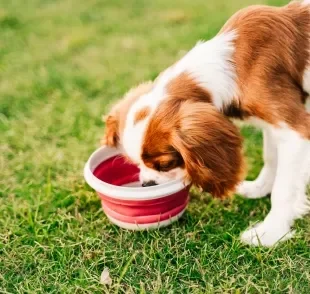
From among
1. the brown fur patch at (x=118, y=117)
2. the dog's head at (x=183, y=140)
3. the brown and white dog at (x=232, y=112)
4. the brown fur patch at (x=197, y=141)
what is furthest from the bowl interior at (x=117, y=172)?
the brown fur patch at (x=197, y=141)

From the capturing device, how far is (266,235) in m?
3.27

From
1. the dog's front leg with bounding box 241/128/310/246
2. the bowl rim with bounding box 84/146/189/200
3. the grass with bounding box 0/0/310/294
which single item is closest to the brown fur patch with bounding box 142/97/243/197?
the bowl rim with bounding box 84/146/189/200

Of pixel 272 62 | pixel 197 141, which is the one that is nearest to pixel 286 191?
pixel 197 141

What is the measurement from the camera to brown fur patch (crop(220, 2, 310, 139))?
311cm

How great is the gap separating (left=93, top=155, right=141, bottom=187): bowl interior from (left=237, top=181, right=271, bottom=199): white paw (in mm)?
713

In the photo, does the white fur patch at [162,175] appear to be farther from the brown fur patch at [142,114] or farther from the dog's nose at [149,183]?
the brown fur patch at [142,114]

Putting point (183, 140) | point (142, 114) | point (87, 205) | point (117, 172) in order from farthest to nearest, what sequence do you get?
point (117, 172), point (87, 205), point (142, 114), point (183, 140)

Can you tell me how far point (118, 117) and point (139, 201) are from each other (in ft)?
1.76

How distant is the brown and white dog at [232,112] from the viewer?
3.04 metres

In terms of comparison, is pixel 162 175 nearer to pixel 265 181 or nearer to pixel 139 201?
pixel 139 201

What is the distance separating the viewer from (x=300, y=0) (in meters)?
3.58

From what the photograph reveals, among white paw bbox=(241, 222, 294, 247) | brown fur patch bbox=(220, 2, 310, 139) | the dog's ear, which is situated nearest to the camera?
the dog's ear

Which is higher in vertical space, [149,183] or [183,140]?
[183,140]

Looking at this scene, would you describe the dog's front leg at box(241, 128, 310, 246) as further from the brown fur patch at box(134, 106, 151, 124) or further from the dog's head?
the brown fur patch at box(134, 106, 151, 124)
